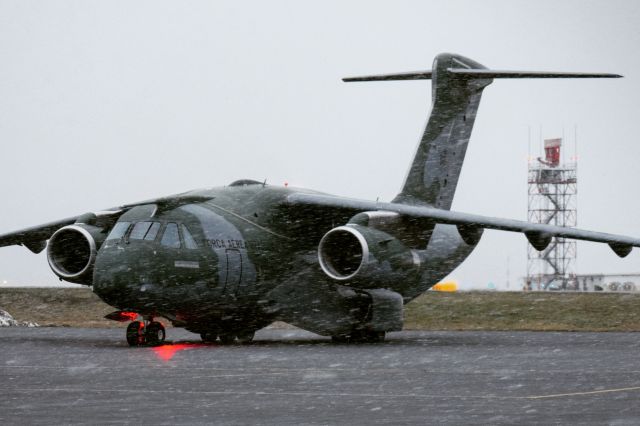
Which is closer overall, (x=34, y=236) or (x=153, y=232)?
(x=153, y=232)

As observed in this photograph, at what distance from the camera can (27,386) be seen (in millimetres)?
11555

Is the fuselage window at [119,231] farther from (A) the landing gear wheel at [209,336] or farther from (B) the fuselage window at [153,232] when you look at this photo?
(A) the landing gear wheel at [209,336]

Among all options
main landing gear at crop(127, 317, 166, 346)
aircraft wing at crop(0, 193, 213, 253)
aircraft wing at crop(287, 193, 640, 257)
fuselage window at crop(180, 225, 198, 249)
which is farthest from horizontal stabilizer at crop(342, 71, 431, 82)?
main landing gear at crop(127, 317, 166, 346)

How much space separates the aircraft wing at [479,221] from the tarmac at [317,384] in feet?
7.53

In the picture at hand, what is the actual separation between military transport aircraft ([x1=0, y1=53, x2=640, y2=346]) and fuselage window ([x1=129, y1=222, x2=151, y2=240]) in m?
0.02

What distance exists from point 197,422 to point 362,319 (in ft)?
47.7

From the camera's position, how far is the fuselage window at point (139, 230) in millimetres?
19578

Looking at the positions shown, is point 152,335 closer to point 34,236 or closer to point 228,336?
point 228,336

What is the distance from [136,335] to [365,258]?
4660 millimetres

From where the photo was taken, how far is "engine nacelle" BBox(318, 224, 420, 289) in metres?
20.5

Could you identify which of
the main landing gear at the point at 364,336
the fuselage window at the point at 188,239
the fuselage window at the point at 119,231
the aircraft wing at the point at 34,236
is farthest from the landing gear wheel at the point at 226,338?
the aircraft wing at the point at 34,236

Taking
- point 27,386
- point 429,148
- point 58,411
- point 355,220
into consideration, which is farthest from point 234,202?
point 58,411

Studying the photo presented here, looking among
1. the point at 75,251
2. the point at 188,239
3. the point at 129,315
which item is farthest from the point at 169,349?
the point at 75,251

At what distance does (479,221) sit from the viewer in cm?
2119
